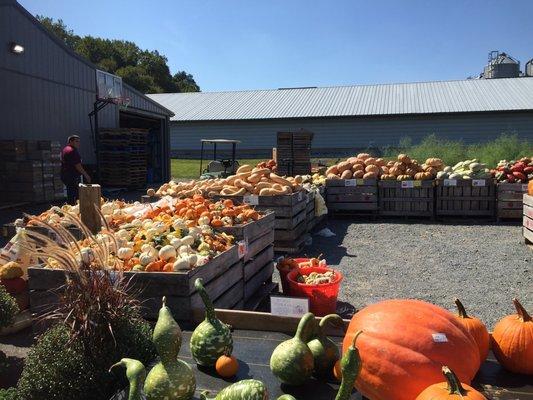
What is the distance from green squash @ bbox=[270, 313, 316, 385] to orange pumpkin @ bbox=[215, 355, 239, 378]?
0.70 feet

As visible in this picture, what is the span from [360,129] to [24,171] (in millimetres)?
25609

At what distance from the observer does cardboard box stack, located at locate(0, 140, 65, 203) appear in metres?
14.4

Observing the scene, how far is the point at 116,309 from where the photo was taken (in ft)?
7.39

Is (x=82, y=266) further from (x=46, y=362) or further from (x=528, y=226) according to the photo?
(x=528, y=226)

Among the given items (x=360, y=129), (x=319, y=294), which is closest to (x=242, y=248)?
(x=319, y=294)

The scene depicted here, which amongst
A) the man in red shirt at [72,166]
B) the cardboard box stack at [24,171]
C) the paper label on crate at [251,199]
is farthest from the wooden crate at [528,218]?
the cardboard box stack at [24,171]

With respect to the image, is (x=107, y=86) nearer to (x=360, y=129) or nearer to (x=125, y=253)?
(x=125, y=253)

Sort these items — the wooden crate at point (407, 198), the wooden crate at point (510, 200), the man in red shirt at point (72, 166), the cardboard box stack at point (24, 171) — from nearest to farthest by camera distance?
the wooden crate at point (510, 200) < the man in red shirt at point (72, 166) < the wooden crate at point (407, 198) < the cardboard box stack at point (24, 171)

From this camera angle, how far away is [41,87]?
16625 millimetres

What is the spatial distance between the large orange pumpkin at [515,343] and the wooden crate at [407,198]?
968 cm

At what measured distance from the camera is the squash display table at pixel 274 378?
2207 mm

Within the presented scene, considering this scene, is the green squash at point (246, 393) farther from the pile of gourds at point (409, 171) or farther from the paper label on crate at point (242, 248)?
the pile of gourds at point (409, 171)

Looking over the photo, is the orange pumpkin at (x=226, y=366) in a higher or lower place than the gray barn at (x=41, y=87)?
lower

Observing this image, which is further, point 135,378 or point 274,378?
point 274,378
